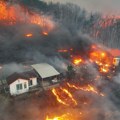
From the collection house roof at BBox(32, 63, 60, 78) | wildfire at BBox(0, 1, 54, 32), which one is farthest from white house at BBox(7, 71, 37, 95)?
wildfire at BBox(0, 1, 54, 32)

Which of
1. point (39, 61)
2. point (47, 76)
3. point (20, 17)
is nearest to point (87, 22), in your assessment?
point (20, 17)

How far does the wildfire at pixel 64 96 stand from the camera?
78.8ft

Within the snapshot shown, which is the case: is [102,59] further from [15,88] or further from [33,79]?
[15,88]

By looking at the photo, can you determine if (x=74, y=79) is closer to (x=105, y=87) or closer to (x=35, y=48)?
(x=105, y=87)

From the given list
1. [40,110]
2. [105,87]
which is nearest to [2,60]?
[40,110]

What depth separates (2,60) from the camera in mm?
33750

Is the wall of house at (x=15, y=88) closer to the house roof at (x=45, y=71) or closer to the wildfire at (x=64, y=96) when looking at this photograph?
the house roof at (x=45, y=71)

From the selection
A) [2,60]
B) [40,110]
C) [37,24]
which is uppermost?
[37,24]

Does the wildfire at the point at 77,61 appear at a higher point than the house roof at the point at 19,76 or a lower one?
lower

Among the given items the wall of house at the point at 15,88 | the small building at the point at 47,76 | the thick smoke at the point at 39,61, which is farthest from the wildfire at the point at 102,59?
the wall of house at the point at 15,88

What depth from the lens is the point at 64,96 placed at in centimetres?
2525

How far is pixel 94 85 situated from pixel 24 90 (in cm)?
1012

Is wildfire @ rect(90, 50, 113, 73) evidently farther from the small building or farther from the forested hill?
the forested hill

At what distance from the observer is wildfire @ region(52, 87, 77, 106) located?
946 inches
